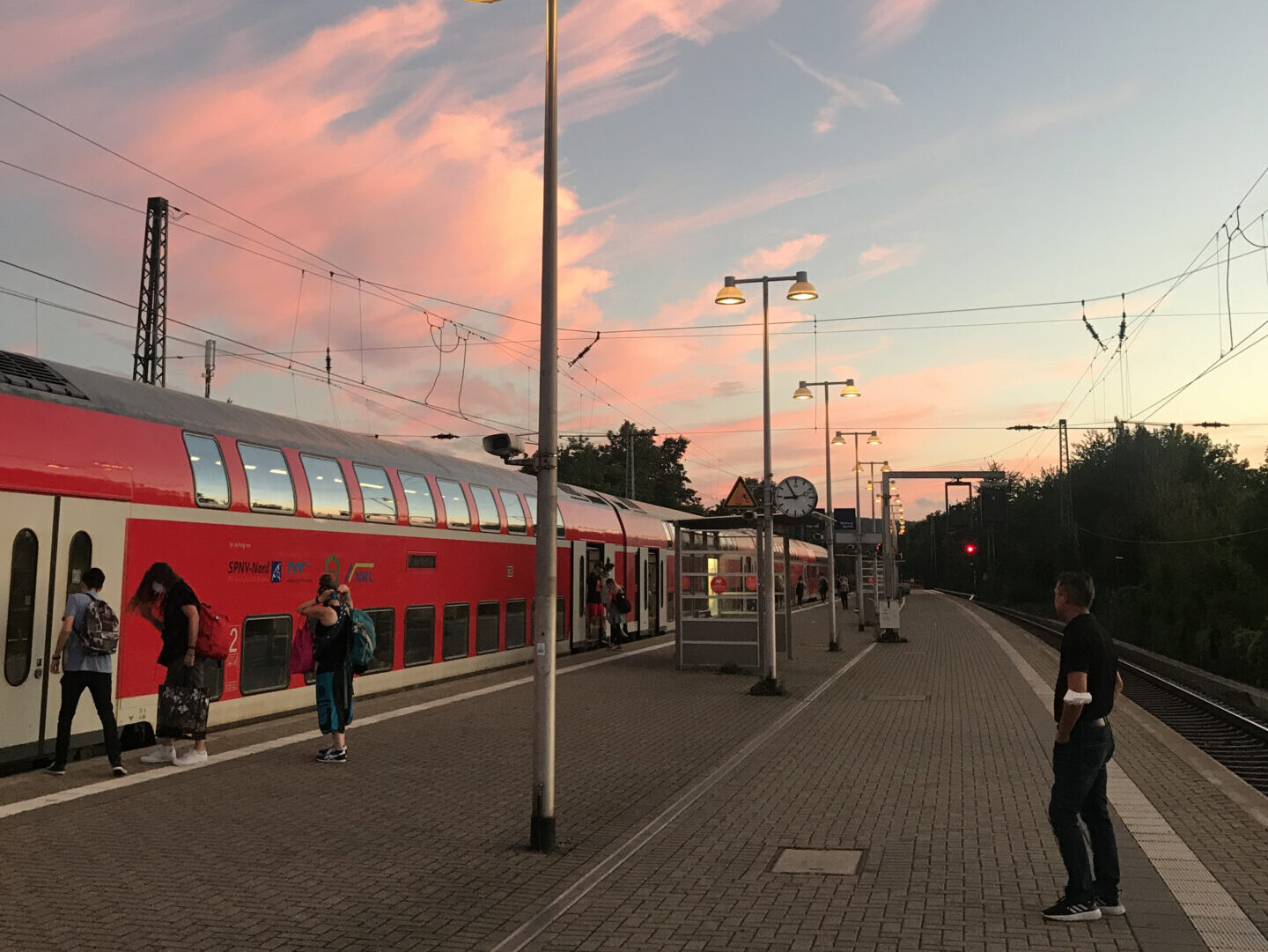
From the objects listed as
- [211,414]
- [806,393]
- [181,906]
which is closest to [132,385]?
[211,414]

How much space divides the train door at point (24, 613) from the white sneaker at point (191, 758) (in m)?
1.24

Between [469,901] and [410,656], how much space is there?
34.8 feet

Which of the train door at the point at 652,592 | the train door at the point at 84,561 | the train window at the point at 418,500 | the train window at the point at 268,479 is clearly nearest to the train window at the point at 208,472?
the train window at the point at 268,479

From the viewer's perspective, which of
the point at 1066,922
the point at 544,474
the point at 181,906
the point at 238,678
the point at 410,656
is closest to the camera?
the point at 1066,922

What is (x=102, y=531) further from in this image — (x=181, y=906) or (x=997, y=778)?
(x=997, y=778)

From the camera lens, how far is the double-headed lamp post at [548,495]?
8031 mm

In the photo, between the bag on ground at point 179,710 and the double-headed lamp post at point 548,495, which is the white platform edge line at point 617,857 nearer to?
the double-headed lamp post at point 548,495

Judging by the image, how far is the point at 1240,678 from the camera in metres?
29.5

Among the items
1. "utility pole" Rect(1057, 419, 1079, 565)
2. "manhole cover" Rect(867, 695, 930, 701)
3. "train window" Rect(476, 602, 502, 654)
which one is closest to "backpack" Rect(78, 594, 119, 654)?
"train window" Rect(476, 602, 502, 654)

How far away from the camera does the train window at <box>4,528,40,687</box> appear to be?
9.70m

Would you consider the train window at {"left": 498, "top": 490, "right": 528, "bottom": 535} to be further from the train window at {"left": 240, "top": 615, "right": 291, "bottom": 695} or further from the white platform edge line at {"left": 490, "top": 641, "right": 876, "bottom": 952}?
the white platform edge line at {"left": 490, "top": 641, "right": 876, "bottom": 952}

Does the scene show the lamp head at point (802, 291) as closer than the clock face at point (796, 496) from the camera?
Yes

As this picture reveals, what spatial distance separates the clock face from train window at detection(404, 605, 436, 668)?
261 inches

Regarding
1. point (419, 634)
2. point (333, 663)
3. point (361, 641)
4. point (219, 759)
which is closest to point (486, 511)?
point (419, 634)
